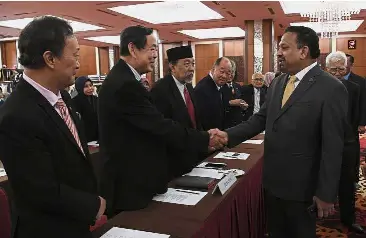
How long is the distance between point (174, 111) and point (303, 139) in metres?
0.99

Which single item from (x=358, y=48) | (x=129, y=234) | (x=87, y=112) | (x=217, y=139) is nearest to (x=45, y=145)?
(x=129, y=234)

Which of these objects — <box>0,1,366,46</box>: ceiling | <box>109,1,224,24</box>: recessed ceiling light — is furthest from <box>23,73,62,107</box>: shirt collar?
<box>109,1,224,24</box>: recessed ceiling light

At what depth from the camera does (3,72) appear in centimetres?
670

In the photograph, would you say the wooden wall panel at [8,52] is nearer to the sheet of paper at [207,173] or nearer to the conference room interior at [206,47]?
the conference room interior at [206,47]

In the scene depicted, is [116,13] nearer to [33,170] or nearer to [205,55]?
[205,55]

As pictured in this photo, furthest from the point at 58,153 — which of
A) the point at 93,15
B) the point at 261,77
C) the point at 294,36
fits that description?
→ the point at 93,15

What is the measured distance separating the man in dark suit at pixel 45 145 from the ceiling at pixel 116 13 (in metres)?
7.25

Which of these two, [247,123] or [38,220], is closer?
[38,220]

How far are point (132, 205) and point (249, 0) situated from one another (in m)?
7.26

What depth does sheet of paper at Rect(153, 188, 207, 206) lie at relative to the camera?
1.79 m

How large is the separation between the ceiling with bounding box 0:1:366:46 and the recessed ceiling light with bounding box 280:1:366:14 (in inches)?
7.6

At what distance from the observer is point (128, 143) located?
1795 millimetres

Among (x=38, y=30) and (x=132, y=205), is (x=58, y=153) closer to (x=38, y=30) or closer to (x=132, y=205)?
(x=38, y=30)

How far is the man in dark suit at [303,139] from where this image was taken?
5.52 feet
